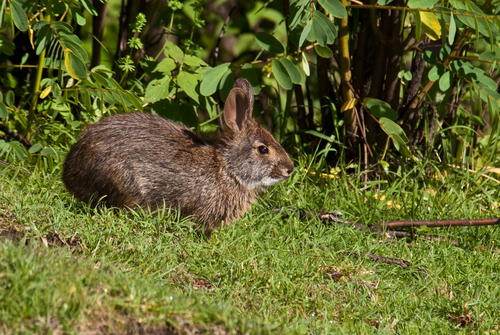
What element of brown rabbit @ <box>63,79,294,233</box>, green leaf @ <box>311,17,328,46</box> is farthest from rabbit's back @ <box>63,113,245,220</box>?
green leaf @ <box>311,17,328,46</box>

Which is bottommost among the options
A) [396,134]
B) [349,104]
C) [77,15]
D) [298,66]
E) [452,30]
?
[396,134]

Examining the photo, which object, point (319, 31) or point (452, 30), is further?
point (319, 31)

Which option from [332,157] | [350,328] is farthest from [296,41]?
A: [350,328]

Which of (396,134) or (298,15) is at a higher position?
(298,15)

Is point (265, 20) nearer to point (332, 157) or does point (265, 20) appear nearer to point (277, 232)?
point (332, 157)

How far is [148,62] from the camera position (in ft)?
18.0

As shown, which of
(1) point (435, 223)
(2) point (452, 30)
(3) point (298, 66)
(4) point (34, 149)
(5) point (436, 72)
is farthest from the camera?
(5) point (436, 72)

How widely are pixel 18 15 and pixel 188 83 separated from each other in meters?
1.45

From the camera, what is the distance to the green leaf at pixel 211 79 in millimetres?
4695

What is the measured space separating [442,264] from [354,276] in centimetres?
79

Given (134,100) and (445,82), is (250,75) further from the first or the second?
(445,82)

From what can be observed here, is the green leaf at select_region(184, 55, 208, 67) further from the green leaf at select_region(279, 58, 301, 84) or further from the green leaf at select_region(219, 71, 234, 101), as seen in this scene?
the green leaf at select_region(279, 58, 301, 84)

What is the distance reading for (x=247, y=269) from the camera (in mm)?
3635

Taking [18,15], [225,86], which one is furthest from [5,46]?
[225,86]
